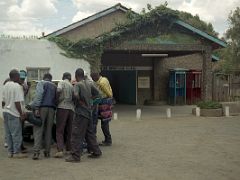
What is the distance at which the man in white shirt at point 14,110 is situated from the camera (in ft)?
31.3

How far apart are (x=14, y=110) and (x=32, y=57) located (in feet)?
32.1

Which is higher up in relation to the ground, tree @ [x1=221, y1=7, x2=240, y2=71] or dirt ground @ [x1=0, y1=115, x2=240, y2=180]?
tree @ [x1=221, y1=7, x2=240, y2=71]

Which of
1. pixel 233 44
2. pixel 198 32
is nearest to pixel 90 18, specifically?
pixel 198 32

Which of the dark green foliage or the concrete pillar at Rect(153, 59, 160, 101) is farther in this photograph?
the dark green foliage

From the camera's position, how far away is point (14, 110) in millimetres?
9602

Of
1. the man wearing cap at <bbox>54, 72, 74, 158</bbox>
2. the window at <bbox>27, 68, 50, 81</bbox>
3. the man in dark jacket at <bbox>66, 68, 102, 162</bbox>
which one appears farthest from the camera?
the window at <bbox>27, 68, 50, 81</bbox>

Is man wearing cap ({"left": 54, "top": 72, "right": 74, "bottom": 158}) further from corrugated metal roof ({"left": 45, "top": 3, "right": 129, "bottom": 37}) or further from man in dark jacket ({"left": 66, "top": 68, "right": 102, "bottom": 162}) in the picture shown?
corrugated metal roof ({"left": 45, "top": 3, "right": 129, "bottom": 37})

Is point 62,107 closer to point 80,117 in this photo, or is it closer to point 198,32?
point 80,117

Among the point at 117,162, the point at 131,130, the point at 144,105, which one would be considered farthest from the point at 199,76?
the point at 117,162

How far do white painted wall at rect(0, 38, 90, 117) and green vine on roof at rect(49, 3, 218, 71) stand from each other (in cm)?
33

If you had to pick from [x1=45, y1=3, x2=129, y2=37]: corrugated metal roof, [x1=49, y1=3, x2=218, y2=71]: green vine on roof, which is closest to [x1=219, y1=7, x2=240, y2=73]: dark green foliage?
[x1=45, y1=3, x2=129, y2=37]: corrugated metal roof

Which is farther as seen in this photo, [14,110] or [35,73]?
[35,73]

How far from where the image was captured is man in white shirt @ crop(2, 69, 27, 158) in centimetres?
953

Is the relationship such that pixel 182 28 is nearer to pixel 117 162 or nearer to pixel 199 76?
pixel 199 76
